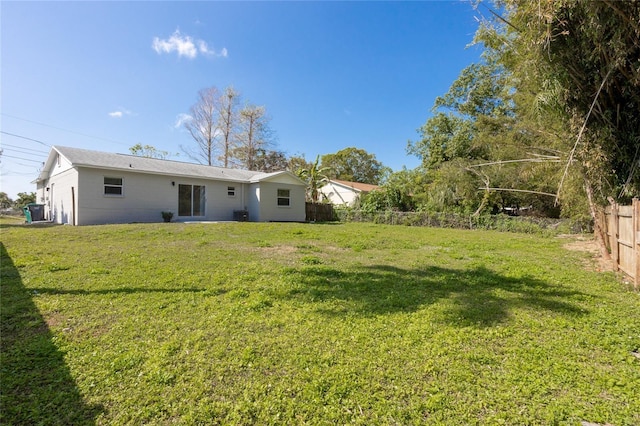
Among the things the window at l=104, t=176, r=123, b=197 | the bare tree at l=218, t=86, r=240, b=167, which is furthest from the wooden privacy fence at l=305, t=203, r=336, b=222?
the bare tree at l=218, t=86, r=240, b=167

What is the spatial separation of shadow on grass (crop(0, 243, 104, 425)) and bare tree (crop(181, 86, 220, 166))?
2775 cm

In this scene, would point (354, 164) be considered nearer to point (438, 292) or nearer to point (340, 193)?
point (340, 193)

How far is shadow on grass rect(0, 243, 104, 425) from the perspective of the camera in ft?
5.92

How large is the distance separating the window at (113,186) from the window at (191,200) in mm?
2585

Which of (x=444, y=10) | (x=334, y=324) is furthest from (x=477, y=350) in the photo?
(x=444, y=10)

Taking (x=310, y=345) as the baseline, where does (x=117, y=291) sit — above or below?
above

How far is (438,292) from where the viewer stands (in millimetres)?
4457

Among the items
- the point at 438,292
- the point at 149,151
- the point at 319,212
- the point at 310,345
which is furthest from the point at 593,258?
the point at 149,151

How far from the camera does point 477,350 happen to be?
270 cm

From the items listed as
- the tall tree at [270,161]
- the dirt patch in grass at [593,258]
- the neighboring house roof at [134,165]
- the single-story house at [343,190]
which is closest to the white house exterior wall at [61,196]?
the neighboring house roof at [134,165]

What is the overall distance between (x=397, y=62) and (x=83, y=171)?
15.7 metres

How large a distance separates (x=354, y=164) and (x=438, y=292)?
133 feet

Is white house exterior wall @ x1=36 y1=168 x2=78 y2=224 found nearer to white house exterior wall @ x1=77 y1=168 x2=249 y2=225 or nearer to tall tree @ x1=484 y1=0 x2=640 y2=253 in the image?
white house exterior wall @ x1=77 y1=168 x2=249 y2=225

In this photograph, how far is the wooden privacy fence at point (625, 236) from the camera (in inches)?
187
